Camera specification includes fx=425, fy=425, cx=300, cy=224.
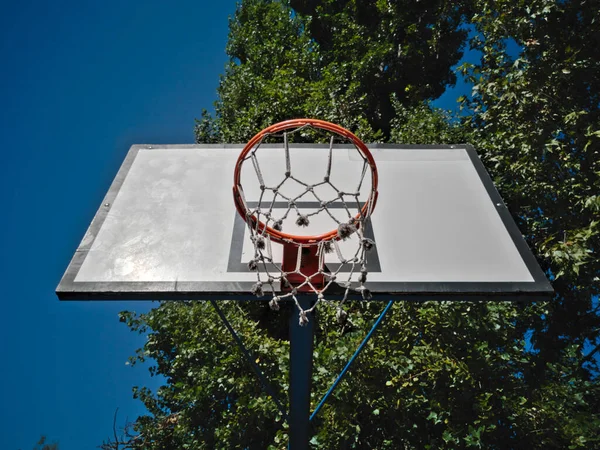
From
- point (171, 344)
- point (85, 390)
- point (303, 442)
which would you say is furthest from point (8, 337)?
point (303, 442)

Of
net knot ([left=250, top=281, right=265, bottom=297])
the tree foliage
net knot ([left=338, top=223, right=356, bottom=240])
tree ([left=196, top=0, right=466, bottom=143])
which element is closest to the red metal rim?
net knot ([left=338, top=223, right=356, bottom=240])

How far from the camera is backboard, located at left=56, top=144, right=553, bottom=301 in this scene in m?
1.99

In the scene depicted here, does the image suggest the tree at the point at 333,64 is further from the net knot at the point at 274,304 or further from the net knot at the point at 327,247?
the net knot at the point at 274,304

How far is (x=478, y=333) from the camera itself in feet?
12.6

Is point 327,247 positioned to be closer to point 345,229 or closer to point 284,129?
point 345,229

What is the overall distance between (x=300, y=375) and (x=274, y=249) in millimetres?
690

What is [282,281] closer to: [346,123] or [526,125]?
[526,125]

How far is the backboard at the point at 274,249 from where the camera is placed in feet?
6.53

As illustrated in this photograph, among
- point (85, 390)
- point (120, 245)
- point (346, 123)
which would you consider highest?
point (346, 123)

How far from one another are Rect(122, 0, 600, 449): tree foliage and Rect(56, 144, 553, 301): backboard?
1386 millimetres

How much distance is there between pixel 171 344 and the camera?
4645mm

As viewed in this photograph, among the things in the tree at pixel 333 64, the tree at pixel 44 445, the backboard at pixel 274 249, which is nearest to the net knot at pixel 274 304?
the backboard at pixel 274 249

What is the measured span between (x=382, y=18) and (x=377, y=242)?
654cm

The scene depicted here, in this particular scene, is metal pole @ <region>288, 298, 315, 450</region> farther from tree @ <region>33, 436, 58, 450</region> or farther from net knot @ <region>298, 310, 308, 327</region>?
tree @ <region>33, 436, 58, 450</region>
